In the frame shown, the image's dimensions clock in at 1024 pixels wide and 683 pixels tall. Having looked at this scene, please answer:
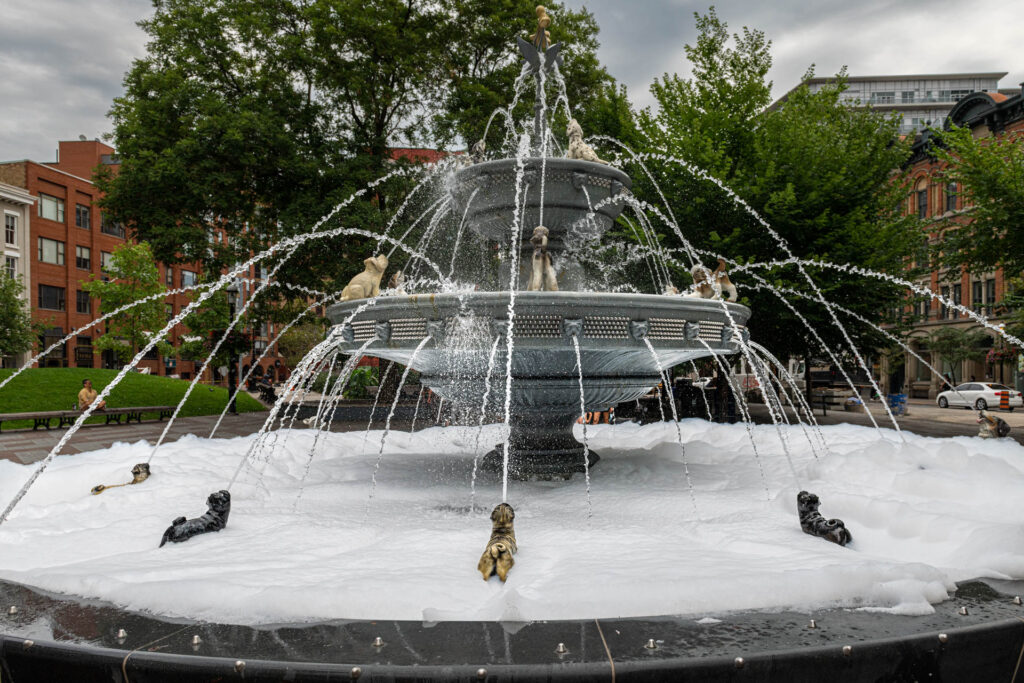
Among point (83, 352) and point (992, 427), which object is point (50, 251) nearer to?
point (83, 352)

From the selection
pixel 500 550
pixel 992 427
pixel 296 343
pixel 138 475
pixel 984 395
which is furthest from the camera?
pixel 296 343


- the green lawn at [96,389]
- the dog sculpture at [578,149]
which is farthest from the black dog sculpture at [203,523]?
the green lawn at [96,389]

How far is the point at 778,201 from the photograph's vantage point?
665 inches

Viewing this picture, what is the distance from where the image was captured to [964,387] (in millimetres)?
35594

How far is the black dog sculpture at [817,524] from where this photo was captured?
4.22 meters

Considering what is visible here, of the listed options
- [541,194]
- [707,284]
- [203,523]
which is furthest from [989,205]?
[203,523]

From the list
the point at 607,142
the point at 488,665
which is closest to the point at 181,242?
the point at 607,142

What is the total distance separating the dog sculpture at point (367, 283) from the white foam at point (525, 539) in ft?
6.15

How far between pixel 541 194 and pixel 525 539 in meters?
4.23

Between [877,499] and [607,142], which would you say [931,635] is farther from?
[607,142]

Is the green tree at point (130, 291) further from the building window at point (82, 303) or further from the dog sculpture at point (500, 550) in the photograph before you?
the dog sculpture at point (500, 550)

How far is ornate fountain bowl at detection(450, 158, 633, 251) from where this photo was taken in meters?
7.35

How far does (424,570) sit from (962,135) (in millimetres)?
20438

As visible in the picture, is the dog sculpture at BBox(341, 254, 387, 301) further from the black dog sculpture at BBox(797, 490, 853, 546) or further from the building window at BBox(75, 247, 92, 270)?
the building window at BBox(75, 247, 92, 270)
